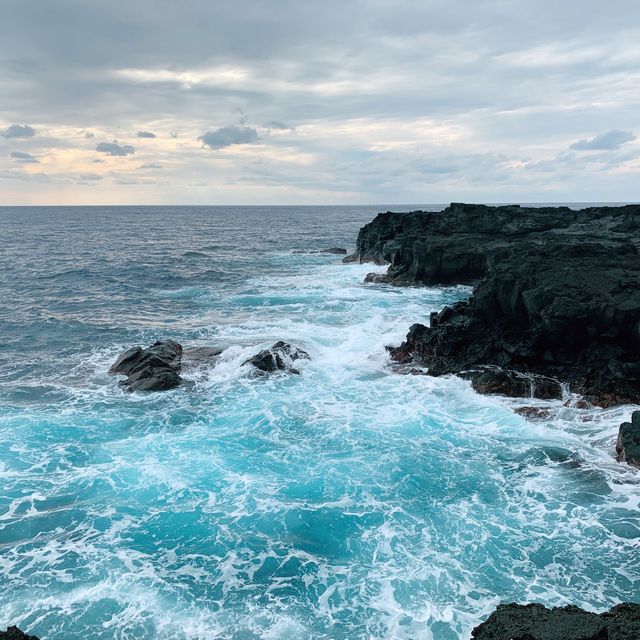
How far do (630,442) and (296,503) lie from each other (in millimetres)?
10680

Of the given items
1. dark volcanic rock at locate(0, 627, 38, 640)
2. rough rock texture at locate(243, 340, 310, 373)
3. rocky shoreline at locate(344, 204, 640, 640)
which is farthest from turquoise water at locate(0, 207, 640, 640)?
dark volcanic rock at locate(0, 627, 38, 640)

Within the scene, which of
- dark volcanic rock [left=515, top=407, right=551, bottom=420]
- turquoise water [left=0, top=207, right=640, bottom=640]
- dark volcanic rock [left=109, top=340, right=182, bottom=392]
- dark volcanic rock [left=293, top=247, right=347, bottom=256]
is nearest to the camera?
turquoise water [left=0, top=207, right=640, bottom=640]

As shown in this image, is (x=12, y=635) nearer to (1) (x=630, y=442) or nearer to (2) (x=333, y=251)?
(1) (x=630, y=442)

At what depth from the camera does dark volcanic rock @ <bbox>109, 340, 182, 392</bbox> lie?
78.4ft

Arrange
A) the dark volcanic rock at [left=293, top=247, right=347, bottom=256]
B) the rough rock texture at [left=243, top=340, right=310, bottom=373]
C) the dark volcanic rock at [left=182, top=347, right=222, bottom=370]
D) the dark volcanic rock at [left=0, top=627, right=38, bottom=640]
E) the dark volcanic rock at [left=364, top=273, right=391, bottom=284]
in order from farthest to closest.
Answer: the dark volcanic rock at [left=293, top=247, right=347, bottom=256]
the dark volcanic rock at [left=364, top=273, right=391, bottom=284]
the dark volcanic rock at [left=182, top=347, right=222, bottom=370]
the rough rock texture at [left=243, top=340, right=310, bottom=373]
the dark volcanic rock at [left=0, top=627, right=38, bottom=640]

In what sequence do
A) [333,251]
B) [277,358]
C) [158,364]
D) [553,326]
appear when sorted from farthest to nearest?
[333,251] → [277,358] → [158,364] → [553,326]

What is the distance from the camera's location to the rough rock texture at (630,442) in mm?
16438

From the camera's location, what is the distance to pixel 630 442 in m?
16.6

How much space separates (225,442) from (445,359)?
Result: 37.9ft

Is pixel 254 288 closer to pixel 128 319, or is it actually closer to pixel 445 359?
pixel 128 319

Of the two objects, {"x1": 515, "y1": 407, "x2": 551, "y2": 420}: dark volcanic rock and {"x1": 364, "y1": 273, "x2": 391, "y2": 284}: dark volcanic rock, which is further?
{"x1": 364, "y1": 273, "x2": 391, "y2": 284}: dark volcanic rock

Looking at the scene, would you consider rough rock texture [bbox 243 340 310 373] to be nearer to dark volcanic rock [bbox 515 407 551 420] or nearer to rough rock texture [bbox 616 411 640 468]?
dark volcanic rock [bbox 515 407 551 420]

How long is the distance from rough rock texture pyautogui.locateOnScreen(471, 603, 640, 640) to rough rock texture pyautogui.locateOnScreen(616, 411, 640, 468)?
949cm

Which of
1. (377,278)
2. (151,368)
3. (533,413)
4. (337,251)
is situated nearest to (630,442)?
(533,413)
